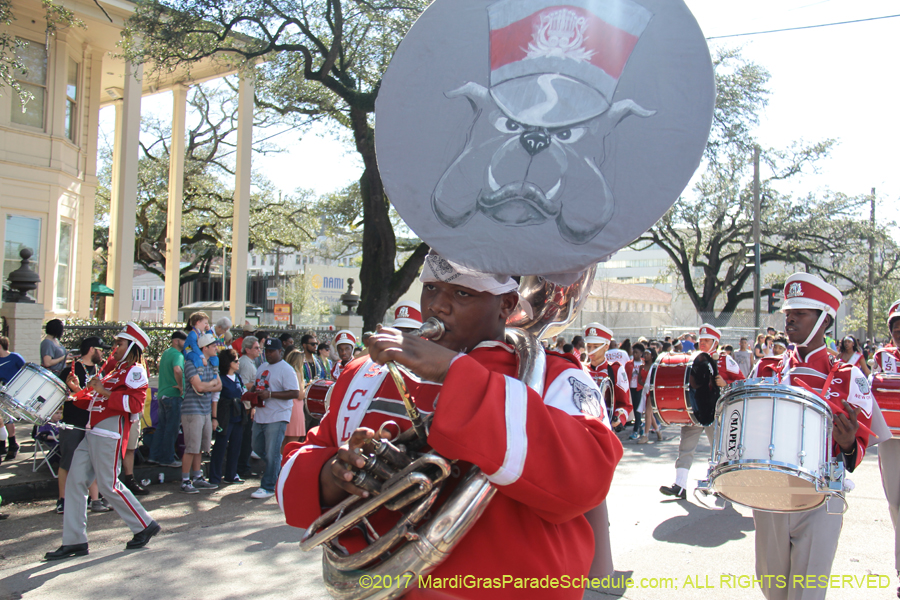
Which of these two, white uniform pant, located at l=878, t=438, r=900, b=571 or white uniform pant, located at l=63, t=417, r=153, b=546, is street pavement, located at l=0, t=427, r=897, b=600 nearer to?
white uniform pant, located at l=63, t=417, r=153, b=546

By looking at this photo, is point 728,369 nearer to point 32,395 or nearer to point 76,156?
point 32,395

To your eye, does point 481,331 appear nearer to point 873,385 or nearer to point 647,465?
point 873,385

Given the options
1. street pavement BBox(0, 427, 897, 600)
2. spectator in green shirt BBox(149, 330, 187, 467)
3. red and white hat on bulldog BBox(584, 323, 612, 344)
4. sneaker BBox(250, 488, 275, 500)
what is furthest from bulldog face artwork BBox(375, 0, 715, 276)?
spectator in green shirt BBox(149, 330, 187, 467)

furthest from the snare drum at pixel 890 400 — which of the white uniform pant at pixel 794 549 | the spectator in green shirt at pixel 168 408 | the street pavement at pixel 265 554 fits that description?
the spectator in green shirt at pixel 168 408

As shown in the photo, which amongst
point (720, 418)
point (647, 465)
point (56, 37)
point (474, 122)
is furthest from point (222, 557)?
point (56, 37)

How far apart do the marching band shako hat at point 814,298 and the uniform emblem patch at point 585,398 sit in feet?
9.19

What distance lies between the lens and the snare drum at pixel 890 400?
5.07 meters

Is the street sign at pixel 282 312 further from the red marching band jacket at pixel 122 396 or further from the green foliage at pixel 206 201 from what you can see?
the red marching band jacket at pixel 122 396

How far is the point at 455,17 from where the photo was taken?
189 cm

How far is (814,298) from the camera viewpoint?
4.21m

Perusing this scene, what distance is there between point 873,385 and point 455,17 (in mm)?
4789

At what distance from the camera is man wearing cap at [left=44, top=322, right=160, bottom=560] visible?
582cm

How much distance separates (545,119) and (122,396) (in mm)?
5561

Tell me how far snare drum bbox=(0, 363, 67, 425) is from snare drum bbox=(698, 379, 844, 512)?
597 centimetres
